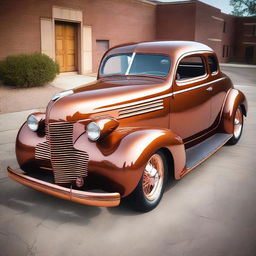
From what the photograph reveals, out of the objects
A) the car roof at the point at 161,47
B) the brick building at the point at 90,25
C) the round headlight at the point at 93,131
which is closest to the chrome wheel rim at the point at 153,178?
the round headlight at the point at 93,131

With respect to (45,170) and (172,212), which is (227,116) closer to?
(172,212)

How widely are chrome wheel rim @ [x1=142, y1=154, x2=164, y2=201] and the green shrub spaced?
32.7 ft

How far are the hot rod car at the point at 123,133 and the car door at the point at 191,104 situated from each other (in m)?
0.01

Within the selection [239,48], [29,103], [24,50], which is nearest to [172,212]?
[29,103]

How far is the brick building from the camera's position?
47.9 ft

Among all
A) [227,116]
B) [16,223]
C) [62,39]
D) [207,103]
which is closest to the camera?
[16,223]

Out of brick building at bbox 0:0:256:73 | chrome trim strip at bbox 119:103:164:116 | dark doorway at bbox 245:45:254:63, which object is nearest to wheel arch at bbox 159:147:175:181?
chrome trim strip at bbox 119:103:164:116

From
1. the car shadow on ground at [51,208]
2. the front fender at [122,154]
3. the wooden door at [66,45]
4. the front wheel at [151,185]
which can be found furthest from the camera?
the wooden door at [66,45]

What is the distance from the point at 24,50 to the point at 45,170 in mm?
12687

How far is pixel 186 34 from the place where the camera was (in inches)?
1037

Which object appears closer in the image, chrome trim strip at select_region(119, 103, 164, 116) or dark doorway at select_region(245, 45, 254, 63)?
chrome trim strip at select_region(119, 103, 164, 116)

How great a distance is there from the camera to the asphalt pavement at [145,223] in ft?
9.60

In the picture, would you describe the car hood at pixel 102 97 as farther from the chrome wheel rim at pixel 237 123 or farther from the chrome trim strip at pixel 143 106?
the chrome wheel rim at pixel 237 123

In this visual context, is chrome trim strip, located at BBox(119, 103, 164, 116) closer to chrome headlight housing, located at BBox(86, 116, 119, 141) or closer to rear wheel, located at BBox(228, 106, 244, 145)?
chrome headlight housing, located at BBox(86, 116, 119, 141)
